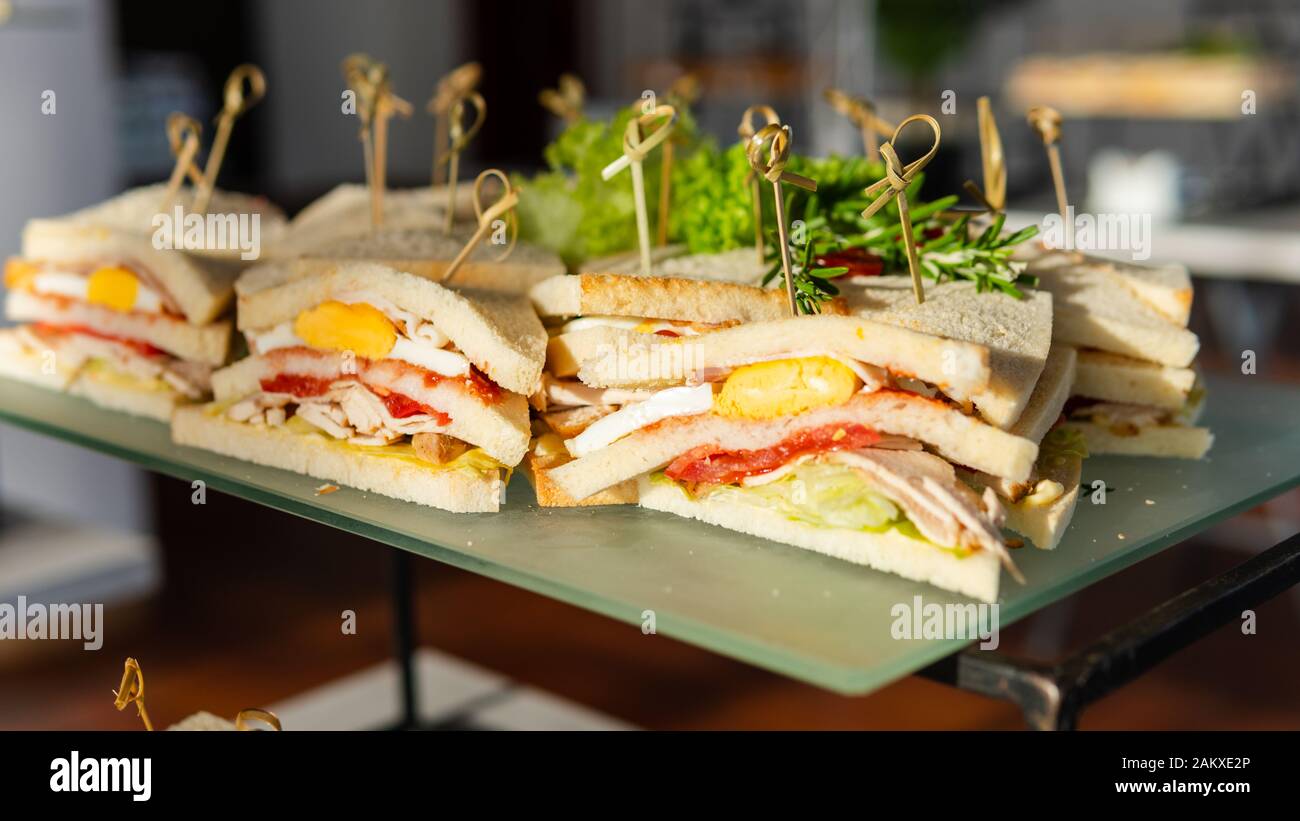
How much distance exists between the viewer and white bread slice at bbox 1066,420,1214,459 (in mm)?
1947

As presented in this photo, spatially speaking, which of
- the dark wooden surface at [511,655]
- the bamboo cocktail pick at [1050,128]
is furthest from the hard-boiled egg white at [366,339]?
the dark wooden surface at [511,655]

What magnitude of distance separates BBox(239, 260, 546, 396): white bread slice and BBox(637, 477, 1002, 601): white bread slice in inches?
9.6

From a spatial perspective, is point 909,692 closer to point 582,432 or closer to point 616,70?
point 582,432

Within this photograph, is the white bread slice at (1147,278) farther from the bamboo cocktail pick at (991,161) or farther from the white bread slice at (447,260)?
the white bread slice at (447,260)

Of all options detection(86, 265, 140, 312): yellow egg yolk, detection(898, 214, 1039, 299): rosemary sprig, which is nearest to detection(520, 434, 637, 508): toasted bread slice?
detection(898, 214, 1039, 299): rosemary sprig

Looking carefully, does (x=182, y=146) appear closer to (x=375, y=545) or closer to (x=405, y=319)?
(x=405, y=319)

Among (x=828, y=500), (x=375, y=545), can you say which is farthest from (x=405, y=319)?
(x=375, y=545)

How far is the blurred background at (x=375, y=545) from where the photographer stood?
4008mm

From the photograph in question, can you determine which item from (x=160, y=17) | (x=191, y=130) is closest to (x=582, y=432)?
(x=191, y=130)

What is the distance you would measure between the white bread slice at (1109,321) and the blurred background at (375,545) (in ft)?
2.04

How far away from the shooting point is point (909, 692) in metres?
4.02

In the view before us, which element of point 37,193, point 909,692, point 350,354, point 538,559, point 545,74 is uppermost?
point 545,74

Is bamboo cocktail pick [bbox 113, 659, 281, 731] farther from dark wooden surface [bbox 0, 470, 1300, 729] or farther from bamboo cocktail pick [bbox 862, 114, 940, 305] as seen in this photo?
dark wooden surface [bbox 0, 470, 1300, 729]

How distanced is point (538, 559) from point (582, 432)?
340 mm
